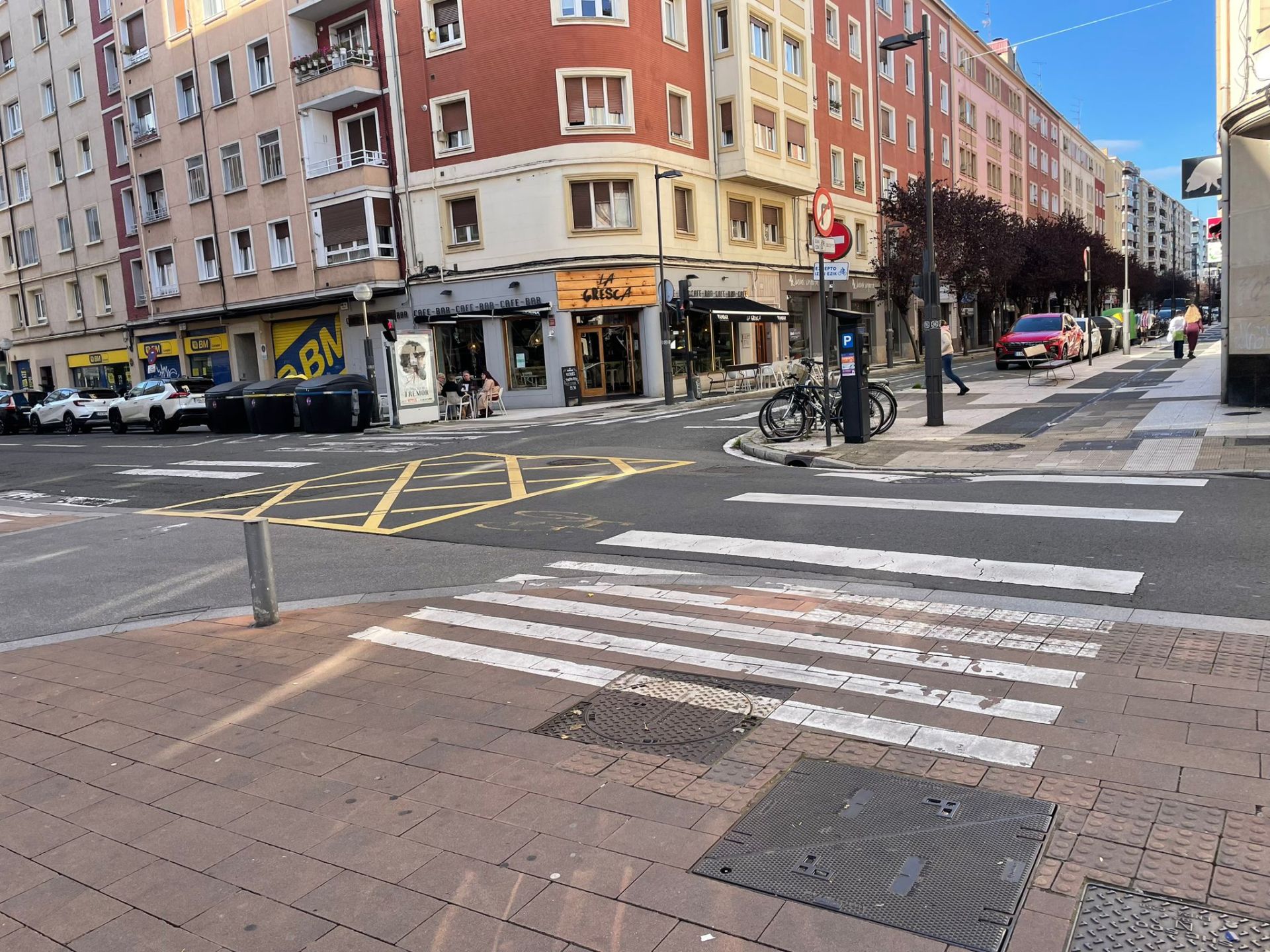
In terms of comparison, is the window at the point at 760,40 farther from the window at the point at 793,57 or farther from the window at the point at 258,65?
the window at the point at 258,65

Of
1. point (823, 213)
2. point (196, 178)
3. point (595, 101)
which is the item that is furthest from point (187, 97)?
point (823, 213)

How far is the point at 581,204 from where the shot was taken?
29234mm

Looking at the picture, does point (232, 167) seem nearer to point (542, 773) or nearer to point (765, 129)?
point (765, 129)

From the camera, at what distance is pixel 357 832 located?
11.3 ft

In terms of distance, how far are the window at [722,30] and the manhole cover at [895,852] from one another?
110 feet

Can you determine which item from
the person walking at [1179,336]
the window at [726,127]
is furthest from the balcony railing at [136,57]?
the person walking at [1179,336]

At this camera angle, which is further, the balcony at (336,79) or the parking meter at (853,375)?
the balcony at (336,79)

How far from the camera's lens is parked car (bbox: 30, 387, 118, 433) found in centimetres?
3047

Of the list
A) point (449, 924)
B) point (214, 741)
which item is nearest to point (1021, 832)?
point (449, 924)

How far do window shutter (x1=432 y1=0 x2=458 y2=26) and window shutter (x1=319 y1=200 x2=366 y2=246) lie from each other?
6297 millimetres

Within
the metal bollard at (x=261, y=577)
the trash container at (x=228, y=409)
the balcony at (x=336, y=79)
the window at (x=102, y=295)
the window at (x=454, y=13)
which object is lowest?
the metal bollard at (x=261, y=577)

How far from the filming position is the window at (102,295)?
42250 mm

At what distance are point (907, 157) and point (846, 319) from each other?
40.1m

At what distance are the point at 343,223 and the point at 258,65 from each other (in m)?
7.37
